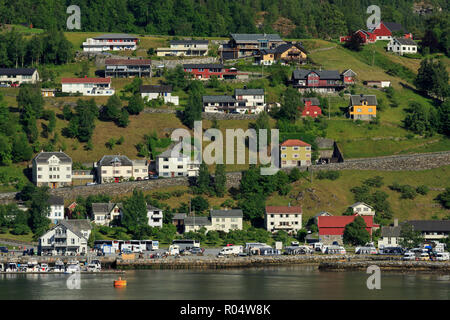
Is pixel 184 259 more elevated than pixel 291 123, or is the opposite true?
pixel 291 123

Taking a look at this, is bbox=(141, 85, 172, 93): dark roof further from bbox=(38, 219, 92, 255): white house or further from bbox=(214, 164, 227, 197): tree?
bbox=(38, 219, 92, 255): white house

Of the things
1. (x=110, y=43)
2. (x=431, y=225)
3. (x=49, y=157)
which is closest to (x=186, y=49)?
(x=110, y=43)

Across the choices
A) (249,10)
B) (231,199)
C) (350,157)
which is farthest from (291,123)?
(249,10)

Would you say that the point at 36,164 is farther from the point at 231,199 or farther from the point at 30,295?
the point at 30,295

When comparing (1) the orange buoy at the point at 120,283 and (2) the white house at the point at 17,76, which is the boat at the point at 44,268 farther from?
(2) the white house at the point at 17,76

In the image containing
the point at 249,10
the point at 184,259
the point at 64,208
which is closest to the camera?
the point at 184,259

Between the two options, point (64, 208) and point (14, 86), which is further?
point (14, 86)

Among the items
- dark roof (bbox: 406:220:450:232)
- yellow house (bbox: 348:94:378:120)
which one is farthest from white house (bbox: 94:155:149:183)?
dark roof (bbox: 406:220:450:232)
